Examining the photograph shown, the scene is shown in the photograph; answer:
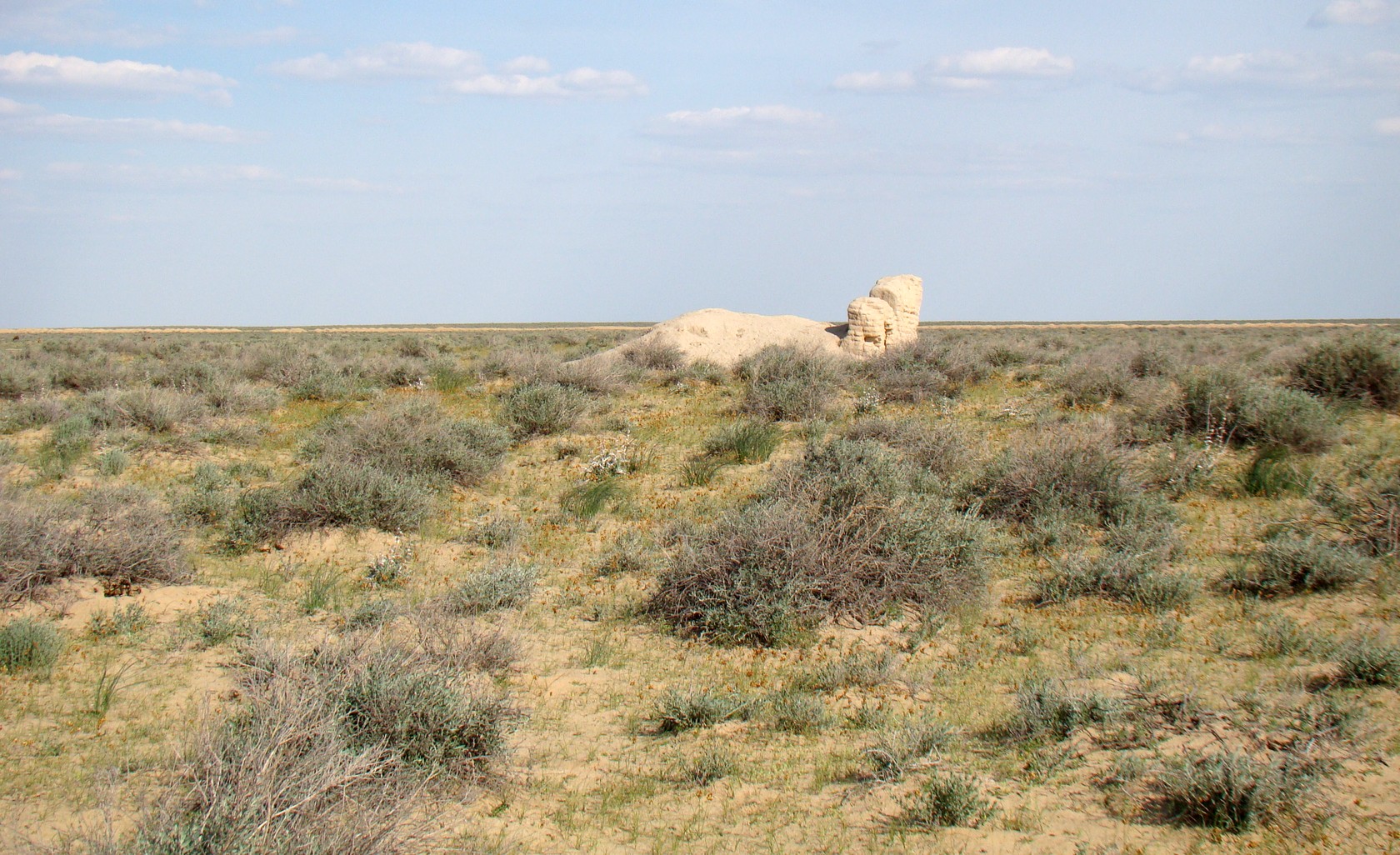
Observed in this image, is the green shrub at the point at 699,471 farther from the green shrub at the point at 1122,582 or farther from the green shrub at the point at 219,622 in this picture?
the green shrub at the point at 219,622

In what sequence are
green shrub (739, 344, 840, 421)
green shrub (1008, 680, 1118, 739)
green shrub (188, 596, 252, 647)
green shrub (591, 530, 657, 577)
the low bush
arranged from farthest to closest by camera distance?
green shrub (739, 344, 840, 421), the low bush, green shrub (591, 530, 657, 577), green shrub (188, 596, 252, 647), green shrub (1008, 680, 1118, 739)

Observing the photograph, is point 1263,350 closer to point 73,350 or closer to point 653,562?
point 653,562

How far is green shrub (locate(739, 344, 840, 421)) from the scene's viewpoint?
13586 mm

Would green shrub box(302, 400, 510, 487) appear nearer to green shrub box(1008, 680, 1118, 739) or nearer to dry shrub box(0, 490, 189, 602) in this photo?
dry shrub box(0, 490, 189, 602)

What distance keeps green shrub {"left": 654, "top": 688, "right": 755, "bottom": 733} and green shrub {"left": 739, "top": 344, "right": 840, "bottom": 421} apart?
27.2ft

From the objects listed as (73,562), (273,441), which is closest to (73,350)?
(273,441)

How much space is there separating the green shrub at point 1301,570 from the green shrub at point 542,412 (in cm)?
861

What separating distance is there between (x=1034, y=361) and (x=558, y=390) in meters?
12.3

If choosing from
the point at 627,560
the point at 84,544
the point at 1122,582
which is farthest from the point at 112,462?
the point at 1122,582

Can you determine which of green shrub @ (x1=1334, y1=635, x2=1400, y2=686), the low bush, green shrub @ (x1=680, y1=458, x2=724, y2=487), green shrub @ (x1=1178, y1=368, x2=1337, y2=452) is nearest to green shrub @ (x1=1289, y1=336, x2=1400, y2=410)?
green shrub @ (x1=1178, y1=368, x2=1337, y2=452)

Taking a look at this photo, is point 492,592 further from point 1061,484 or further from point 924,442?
point 1061,484

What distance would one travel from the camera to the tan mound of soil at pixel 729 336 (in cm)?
1900

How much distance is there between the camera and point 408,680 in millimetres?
4562

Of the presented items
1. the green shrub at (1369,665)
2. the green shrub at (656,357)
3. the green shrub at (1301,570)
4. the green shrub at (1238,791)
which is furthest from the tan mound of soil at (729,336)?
the green shrub at (1238,791)
